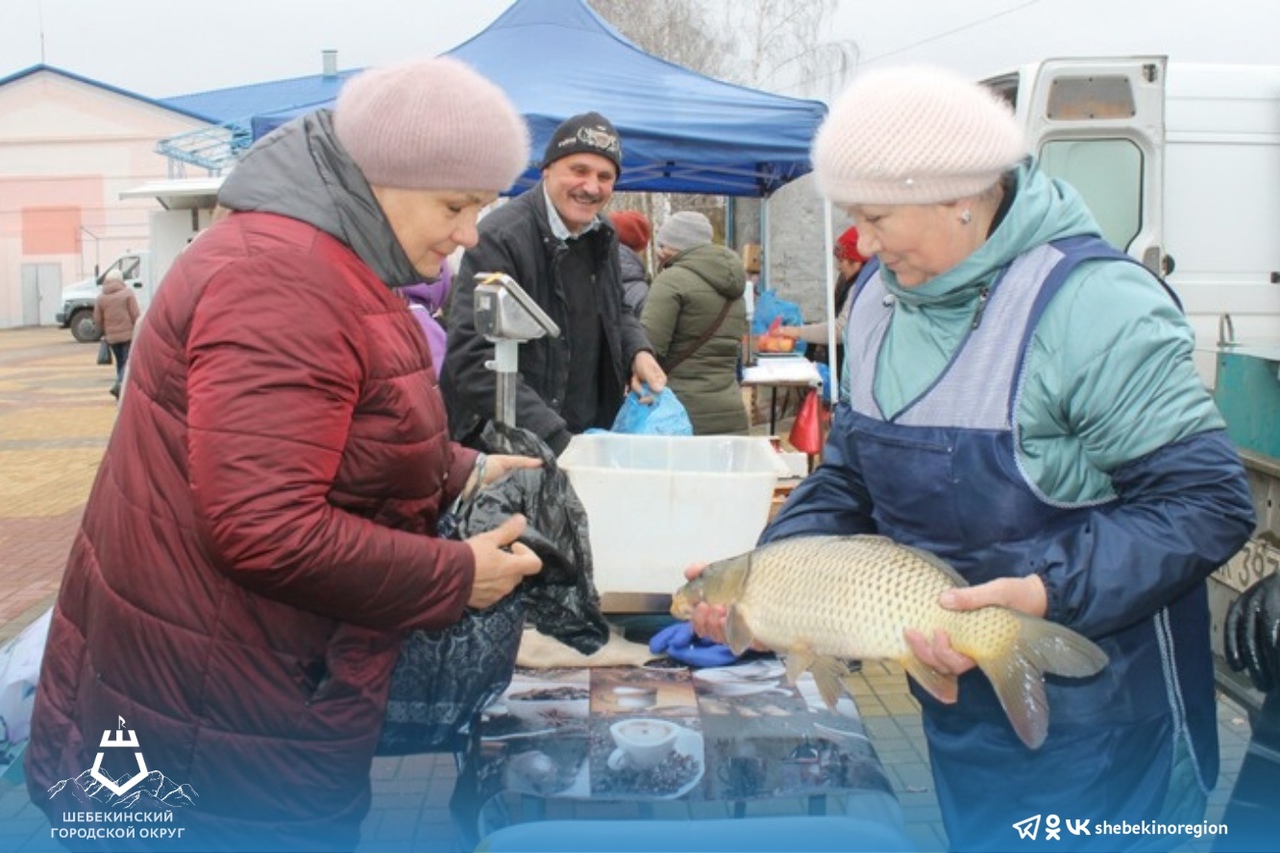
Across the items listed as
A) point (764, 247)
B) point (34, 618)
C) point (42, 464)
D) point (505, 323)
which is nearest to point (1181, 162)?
point (764, 247)

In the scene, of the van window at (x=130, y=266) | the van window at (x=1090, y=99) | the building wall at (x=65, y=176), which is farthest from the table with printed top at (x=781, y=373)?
the building wall at (x=65, y=176)

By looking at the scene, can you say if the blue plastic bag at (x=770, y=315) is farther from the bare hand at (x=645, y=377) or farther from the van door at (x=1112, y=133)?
the bare hand at (x=645, y=377)

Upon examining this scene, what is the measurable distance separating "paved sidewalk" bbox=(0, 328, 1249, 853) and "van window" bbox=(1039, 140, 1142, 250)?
11.9 ft

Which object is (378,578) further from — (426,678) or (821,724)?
(821,724)

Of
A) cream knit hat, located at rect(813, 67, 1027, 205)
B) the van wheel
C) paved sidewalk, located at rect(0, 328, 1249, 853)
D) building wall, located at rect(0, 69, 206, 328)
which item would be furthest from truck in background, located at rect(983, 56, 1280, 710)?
building wall, located at rect(0, 69, 206, 328)

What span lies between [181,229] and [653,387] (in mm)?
7623

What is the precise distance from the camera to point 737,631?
2.11 meters

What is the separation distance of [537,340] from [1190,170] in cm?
530

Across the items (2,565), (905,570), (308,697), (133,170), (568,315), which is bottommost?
(2,565)

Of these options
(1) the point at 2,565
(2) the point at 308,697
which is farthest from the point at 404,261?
(1) the point at 2,565

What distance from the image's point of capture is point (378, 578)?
68.2 inches

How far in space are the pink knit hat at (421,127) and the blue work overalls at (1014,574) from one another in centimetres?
73

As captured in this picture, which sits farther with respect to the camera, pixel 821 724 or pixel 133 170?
pixel 133 170

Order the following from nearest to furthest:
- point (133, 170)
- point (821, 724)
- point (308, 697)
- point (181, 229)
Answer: point (308, 697) → point (821, 724) → point (181, 229) → point (133, 170)
